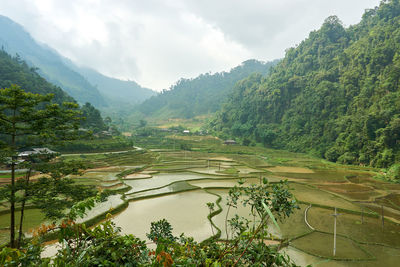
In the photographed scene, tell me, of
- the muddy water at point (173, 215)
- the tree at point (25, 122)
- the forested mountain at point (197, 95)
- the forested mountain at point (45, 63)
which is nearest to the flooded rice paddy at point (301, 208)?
the muddy water at point (173, 215)

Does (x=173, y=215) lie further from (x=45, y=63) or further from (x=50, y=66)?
(x=45, y=63)

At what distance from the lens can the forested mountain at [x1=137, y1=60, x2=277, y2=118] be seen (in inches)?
4647

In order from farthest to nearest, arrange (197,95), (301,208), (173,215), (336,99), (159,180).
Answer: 1. (197,95)
2. (336,99)
3. (159,180)
4. (301,208)
5. (173,215)

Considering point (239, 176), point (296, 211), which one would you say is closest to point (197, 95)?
point (239, 176)

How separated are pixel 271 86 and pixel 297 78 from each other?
9.07 m

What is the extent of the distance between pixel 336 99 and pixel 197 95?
90866 millimetres

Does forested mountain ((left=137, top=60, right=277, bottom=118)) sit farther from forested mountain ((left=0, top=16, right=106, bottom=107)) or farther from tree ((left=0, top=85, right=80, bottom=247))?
tree ((left=0, top=85, right=80, bottom=247))

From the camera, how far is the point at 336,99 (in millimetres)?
47719

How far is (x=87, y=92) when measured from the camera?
145 m

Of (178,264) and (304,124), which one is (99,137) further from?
(304,124)

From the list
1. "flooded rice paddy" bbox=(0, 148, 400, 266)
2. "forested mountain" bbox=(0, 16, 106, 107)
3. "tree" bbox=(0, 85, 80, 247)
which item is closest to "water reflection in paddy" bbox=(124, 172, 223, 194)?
"flooded rice paddy" bbox=(0, 148, 400, 266)

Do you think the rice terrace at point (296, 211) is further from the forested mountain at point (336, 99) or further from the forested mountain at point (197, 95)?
the forested mountain at point (197, 95)

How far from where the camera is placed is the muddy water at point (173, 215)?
11324 millimetres

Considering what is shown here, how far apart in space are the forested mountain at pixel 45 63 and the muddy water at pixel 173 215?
444 feet
